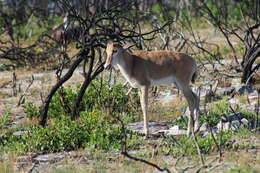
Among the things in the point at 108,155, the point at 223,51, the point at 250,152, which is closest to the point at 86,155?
the point at 108,155

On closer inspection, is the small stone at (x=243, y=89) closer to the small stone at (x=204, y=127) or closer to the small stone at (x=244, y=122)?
the small stone at (x=244, y=122)

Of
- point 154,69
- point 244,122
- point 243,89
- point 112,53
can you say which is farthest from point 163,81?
point 243,89

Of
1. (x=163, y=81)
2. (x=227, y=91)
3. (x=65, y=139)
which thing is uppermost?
(x=163, y=81)

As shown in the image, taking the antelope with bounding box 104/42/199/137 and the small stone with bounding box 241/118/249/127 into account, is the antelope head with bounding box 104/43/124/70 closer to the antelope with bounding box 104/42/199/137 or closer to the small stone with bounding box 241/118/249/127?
the antelope with bounding box 104/42/199/137

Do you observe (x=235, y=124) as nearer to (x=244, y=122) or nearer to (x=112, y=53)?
(x=244, y=122)

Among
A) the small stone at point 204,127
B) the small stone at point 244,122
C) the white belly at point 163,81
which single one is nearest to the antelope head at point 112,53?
the white belly at point 163,81

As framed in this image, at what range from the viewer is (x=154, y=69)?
357 inches

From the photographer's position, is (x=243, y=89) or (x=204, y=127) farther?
(x=243, y=89)

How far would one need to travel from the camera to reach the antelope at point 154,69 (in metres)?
8.92

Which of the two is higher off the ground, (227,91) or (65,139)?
(227,91)

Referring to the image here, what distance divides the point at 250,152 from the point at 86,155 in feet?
7.10

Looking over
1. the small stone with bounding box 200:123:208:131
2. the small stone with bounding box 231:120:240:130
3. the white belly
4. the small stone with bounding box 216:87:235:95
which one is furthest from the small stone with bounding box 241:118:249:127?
the small stone with bounding box 216:87:235:95

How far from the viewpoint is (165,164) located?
7.20 meters

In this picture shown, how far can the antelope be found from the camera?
29.3 ft
